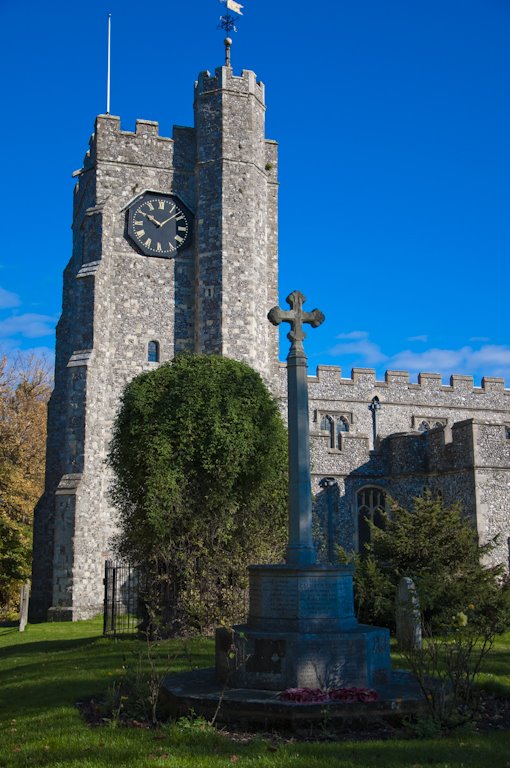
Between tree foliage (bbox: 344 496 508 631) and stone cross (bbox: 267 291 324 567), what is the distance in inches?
233

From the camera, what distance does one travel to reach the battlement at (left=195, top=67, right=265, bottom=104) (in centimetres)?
2839

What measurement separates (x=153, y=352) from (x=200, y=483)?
10964 millimetres

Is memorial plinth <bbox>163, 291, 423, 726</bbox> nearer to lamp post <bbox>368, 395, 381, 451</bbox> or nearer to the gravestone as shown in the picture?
the gravestone

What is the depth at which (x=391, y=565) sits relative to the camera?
16562 mm

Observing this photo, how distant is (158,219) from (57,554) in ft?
40.0

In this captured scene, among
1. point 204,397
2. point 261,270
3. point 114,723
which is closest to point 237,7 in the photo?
point 261,270

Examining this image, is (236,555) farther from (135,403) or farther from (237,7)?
(237,7)

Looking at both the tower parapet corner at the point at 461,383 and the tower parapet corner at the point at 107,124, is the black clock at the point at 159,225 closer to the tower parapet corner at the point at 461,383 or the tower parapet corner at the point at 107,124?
the tower parapet corner at the point at 107,124

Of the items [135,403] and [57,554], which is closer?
[135,403]

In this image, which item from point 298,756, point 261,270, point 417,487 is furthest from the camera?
point 261,270

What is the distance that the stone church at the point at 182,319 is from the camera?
2424 centimetres

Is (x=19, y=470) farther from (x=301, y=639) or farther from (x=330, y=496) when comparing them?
(x=301, y=639)

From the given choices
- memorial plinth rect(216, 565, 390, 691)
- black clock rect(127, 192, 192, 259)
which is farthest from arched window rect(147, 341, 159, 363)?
memorial plinth rect(216, 565, 390, 691)

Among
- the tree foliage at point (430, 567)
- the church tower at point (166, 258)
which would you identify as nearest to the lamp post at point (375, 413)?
the church tower at point (166, 258)
